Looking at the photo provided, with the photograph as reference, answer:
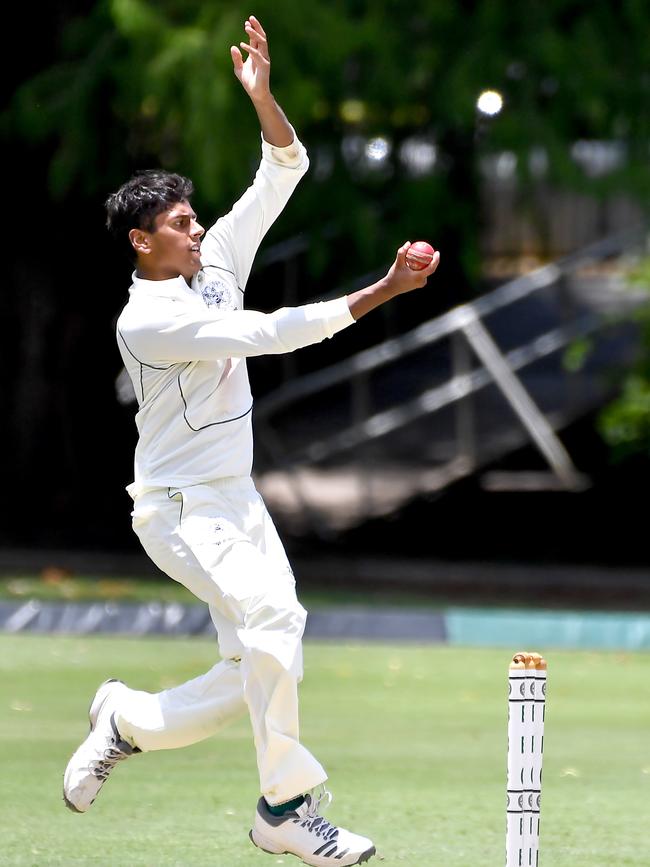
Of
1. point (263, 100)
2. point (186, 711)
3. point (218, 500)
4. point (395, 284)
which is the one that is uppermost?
point (263, 100)

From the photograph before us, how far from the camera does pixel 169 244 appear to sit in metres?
5.45

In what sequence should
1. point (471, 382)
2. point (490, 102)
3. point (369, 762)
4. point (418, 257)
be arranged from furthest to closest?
point (471, 382)
point (490, 102)
point (369, 762)
point (418, 257)

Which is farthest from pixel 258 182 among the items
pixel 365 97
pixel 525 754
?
pixel 365 97

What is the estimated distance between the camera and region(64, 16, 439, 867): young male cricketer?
5164 mm

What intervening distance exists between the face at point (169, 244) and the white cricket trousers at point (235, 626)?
0.68 m

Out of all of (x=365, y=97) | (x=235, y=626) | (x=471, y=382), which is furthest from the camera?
(x=471, y=382)

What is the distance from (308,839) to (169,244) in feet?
6.04

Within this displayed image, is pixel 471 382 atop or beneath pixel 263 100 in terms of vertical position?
atop

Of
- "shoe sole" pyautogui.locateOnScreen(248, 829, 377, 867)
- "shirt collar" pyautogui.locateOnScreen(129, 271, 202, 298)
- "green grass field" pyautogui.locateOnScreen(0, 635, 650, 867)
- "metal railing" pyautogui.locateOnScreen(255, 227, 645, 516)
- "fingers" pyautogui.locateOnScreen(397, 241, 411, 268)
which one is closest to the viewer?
"fingers" pyautogui.locateOnScreen(397, 241, 411, 268)

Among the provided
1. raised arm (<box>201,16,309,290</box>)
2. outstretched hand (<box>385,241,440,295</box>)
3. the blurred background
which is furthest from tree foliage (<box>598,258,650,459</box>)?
outstretched hand (<box>385,241,440,295</box>)

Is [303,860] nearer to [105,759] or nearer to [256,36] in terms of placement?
[105,759]

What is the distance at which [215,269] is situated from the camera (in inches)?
220

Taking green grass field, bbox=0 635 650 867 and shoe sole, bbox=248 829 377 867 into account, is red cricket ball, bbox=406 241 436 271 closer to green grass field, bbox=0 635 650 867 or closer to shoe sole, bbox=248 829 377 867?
shoe sole, bbox=248 829 377 867

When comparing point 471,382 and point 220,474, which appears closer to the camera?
point 220,474
